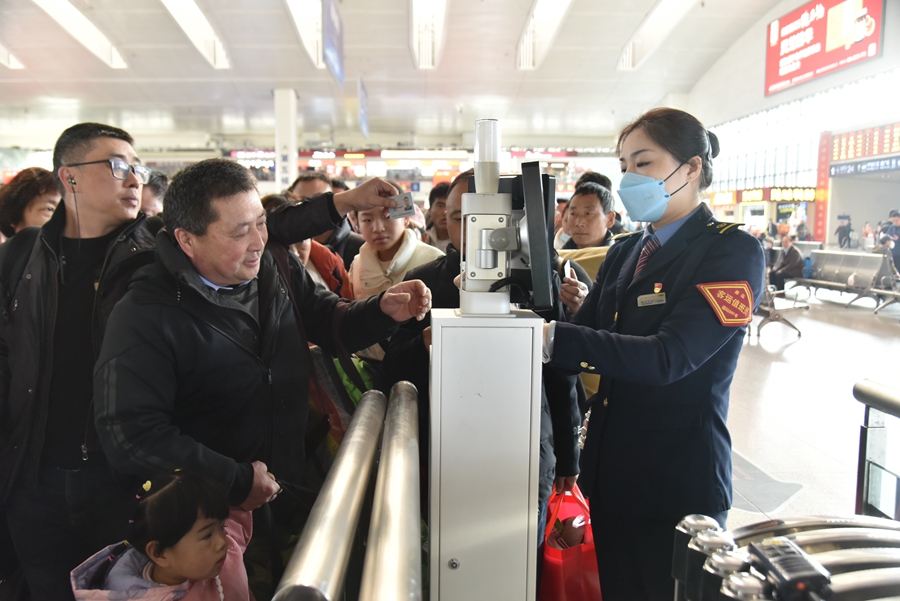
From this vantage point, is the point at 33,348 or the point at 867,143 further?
the point at 867,143

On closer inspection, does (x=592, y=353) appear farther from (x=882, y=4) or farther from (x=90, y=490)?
(x=882, y=4)

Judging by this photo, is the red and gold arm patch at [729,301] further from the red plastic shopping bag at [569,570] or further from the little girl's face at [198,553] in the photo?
the little girl's face at [198,553]

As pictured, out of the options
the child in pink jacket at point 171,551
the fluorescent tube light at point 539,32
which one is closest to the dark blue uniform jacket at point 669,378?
A: the child in pink jacket at point 171,551

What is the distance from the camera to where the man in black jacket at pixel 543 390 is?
1.71 m

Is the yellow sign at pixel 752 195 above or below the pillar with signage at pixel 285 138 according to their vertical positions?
below

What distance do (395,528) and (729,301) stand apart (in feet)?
3.17

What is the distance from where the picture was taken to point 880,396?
1.49 meters

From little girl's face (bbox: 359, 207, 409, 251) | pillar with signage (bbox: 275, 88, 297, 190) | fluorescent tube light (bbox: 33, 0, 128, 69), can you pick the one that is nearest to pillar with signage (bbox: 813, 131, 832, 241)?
pillar with signage (bbox: 275, 88, 297, 190)

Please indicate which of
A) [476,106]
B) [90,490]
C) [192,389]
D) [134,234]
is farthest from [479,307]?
[476,106]

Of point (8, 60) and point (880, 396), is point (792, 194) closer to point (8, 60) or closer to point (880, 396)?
point (880, 396)

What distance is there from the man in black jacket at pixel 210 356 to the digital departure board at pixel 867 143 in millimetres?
13344

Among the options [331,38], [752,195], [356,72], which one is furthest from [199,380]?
[752,195]

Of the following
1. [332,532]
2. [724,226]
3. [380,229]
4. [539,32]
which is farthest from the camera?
[539,32]

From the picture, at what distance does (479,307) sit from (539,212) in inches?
9.5
